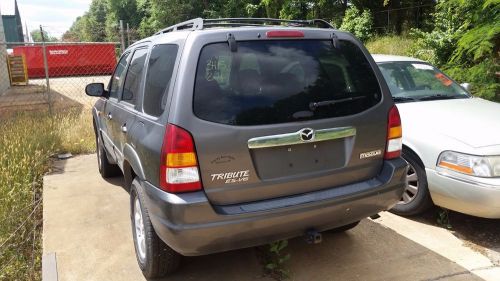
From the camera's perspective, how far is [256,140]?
2643mm

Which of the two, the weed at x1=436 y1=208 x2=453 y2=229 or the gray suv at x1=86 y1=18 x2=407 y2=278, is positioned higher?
the gray suv at x1=86 y1=18 x2=407 y2=278

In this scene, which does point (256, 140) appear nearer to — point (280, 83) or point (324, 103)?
point (280, 83)

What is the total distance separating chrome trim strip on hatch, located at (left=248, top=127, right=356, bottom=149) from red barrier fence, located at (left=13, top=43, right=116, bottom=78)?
2687 centimetres

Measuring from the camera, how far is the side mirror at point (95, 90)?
190 inches

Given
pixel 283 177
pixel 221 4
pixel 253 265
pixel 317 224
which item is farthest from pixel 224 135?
pixel 221 4

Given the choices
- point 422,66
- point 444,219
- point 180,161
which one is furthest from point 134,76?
point 422,66

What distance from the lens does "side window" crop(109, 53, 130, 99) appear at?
4484 millimetres

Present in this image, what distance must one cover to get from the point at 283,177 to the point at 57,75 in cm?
2836

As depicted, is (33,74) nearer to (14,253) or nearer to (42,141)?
(42,141)

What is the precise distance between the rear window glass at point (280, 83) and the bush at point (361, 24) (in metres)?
17.1

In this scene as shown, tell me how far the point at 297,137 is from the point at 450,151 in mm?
1829

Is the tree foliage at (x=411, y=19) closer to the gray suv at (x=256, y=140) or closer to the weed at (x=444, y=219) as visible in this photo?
the weed at (x=444, y=219)

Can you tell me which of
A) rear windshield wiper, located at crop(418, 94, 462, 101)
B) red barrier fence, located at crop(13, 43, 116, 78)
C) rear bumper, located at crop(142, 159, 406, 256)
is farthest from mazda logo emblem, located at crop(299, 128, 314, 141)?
red barrier fence, located at crop(13, 43, 116, 78)

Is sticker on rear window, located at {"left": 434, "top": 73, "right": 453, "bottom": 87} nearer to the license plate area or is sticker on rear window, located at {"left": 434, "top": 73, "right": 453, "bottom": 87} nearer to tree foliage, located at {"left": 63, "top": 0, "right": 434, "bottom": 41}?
the license plate area
